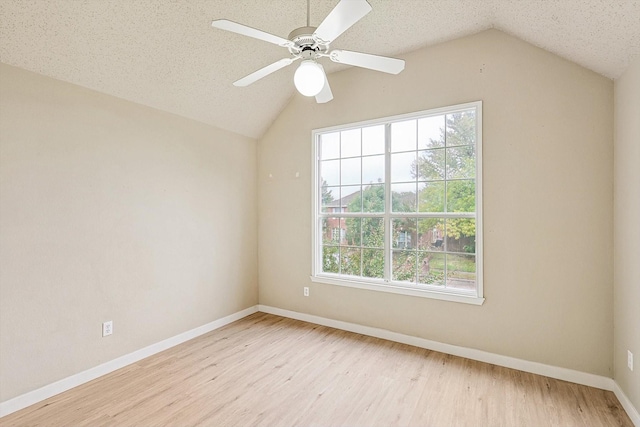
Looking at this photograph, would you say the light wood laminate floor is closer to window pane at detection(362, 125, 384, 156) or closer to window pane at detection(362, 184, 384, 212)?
window pane at detection(362, 184, 384, 212)

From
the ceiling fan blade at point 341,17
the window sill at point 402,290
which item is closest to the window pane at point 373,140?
the window sill at point 402,290

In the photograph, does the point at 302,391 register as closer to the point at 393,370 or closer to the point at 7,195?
the point at 393,370

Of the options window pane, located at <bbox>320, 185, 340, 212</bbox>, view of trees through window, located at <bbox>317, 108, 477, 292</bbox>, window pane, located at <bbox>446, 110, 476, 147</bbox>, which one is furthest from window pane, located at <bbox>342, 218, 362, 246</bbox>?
window pane, located at <bbox>446, 110, 476, 147</bbox>

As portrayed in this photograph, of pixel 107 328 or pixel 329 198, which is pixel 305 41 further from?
pixel 107 328

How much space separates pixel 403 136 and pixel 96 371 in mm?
3484

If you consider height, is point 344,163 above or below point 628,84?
below

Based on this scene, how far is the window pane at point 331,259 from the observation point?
3.77 m

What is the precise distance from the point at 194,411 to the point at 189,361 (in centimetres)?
78

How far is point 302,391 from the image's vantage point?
2404mm

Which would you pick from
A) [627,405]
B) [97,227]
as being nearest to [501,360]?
[627,405]

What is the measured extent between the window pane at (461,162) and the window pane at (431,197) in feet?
0.48

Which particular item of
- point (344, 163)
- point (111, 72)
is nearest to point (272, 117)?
point (344, 163)

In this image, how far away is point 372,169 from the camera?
3502 millimetres

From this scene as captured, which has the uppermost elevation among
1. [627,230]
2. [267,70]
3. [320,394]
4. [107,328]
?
[267,70]
